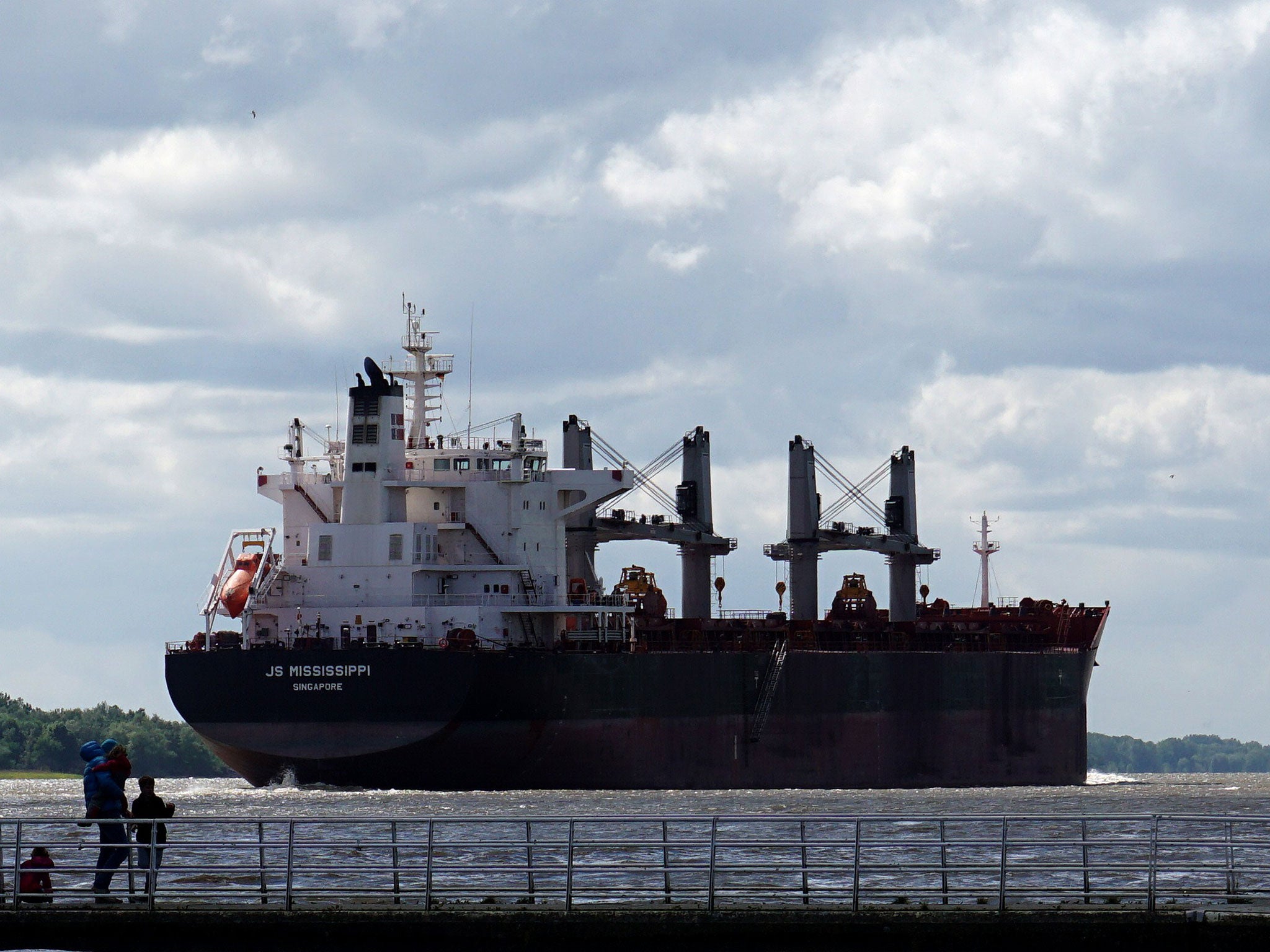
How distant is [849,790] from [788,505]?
38.9ft

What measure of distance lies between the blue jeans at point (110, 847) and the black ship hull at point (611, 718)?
25.3 metres

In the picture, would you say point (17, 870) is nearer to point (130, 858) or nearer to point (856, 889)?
point (130, 858)

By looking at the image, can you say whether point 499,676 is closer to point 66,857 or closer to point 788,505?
point 66,857

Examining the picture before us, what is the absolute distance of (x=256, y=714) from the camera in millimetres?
45531

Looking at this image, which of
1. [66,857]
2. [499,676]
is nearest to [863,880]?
[66,857]

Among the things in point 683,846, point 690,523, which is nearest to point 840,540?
point 690,523

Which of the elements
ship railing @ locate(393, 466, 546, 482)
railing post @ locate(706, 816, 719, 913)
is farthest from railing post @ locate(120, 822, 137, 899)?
ship railing @ locate(393, 466, 546, 482)

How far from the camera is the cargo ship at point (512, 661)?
4531cm

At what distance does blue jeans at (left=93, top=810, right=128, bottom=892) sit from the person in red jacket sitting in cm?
41

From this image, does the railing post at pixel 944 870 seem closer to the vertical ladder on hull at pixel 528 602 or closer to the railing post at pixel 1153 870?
the railing post at pixel 1153 870

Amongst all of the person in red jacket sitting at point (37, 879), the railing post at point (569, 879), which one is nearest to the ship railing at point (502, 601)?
the person in red jacket sitting at point (37, 879)

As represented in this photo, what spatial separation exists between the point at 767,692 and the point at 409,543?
1013cm

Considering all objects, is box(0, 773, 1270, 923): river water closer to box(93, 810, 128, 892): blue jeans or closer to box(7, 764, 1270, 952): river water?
box(7, 764, 1270, 952): river water

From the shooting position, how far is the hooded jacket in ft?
63.6
